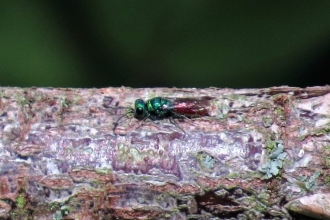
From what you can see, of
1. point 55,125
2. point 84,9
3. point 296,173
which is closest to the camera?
point 296,173

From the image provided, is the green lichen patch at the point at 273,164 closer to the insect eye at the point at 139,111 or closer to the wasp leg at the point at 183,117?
the wasp leg at the point at 183,117

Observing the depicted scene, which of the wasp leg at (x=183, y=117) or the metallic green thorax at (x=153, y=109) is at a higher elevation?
the metallic green thorax at (x=153, y=109)

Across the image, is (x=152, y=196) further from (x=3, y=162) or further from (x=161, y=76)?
(x=161, y=76)

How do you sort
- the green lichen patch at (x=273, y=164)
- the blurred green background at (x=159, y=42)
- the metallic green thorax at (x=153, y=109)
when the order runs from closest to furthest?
the green lichen patch at (x=273, y=164) < the metallic green thorax at (x=153, y=109) < the blurred green background at (x=159, y=42)

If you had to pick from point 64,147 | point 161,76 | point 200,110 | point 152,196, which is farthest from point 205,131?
point 161,76

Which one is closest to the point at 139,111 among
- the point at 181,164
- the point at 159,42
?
the point at 181,164

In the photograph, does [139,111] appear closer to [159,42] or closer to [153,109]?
[153,109]

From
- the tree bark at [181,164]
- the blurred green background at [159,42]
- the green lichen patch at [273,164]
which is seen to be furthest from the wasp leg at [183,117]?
the blurred green background at [159,42]

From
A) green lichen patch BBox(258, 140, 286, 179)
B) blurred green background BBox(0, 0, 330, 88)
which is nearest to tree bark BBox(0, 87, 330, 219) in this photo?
green lichen patch BBox(258, 140, 286, 179)
